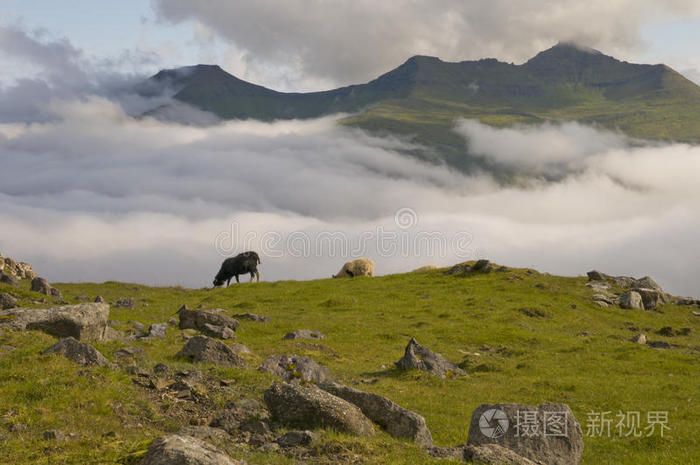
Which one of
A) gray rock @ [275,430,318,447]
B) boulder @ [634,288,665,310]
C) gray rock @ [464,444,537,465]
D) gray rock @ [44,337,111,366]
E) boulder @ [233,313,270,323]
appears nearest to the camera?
gray rock @ [464,444,537,465]

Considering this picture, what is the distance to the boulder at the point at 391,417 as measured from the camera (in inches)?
601

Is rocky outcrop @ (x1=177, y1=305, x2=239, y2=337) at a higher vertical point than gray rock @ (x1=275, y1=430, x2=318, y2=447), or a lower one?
higher

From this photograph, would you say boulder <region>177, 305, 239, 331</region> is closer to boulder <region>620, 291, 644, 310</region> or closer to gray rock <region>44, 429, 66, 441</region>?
gray rock <region>44, 429, 66, 441</region>

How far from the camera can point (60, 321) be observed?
2228 cm

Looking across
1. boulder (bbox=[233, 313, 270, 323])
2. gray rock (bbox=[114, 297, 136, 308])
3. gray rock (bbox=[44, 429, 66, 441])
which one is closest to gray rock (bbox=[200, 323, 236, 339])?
boulder (bbox=[233, 313, 270, 323])

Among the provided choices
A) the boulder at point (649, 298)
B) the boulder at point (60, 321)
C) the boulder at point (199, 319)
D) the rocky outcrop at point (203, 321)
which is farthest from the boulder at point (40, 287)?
the boulder at point (649, 298)

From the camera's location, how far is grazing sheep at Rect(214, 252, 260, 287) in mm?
76000

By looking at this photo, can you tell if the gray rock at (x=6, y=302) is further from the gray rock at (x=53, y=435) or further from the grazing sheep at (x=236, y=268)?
the grazing sheep at (x=236, y=268)

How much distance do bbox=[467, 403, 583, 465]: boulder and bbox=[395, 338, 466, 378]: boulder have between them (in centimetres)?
1433

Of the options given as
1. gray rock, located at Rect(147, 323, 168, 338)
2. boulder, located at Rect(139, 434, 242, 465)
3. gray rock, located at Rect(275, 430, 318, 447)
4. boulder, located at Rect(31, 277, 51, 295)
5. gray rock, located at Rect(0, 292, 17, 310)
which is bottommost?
gray rock, located at Rect(275, 430, 318, 447)

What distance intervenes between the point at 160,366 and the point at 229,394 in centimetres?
314

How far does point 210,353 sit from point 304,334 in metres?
16.2

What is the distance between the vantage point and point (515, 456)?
44.0 feet

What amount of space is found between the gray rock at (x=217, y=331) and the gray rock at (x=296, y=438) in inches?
787
